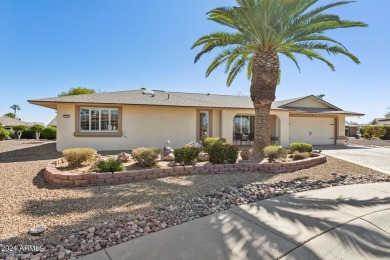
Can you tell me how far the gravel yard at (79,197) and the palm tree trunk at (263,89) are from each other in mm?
3109

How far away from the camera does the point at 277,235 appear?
343cm

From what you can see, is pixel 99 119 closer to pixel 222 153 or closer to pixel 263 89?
pixel 222 153

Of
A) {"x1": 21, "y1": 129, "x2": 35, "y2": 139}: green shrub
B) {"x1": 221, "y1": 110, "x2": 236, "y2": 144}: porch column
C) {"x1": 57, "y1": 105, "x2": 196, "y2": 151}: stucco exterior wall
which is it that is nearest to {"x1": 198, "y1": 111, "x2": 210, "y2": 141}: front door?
{"x1": 57, "y1": 105, "x2": 196, "y2": 151}: stucco exterior wall

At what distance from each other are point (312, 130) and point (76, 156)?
20666 millimetres

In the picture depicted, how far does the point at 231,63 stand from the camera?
46.1 ft

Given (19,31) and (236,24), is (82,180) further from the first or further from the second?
(19,31)

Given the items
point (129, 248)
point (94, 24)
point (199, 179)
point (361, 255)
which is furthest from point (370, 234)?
point (94, 24)

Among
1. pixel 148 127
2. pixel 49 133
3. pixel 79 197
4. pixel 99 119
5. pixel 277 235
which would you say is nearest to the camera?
pixel 277 235

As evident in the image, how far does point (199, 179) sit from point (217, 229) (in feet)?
11.8

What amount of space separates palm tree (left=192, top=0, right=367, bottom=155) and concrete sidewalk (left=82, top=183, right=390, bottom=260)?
6857 millimetres

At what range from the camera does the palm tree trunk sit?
11.1m

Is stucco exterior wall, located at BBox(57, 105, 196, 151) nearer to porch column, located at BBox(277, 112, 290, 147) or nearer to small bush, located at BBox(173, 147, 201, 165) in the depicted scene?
small bush, located at BBox(173, 147, 201, 165)

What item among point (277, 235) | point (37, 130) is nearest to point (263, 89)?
point (277, 235)

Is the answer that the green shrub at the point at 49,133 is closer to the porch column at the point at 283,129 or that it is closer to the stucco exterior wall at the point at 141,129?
the stucco exterior wall at the point at 141,129
